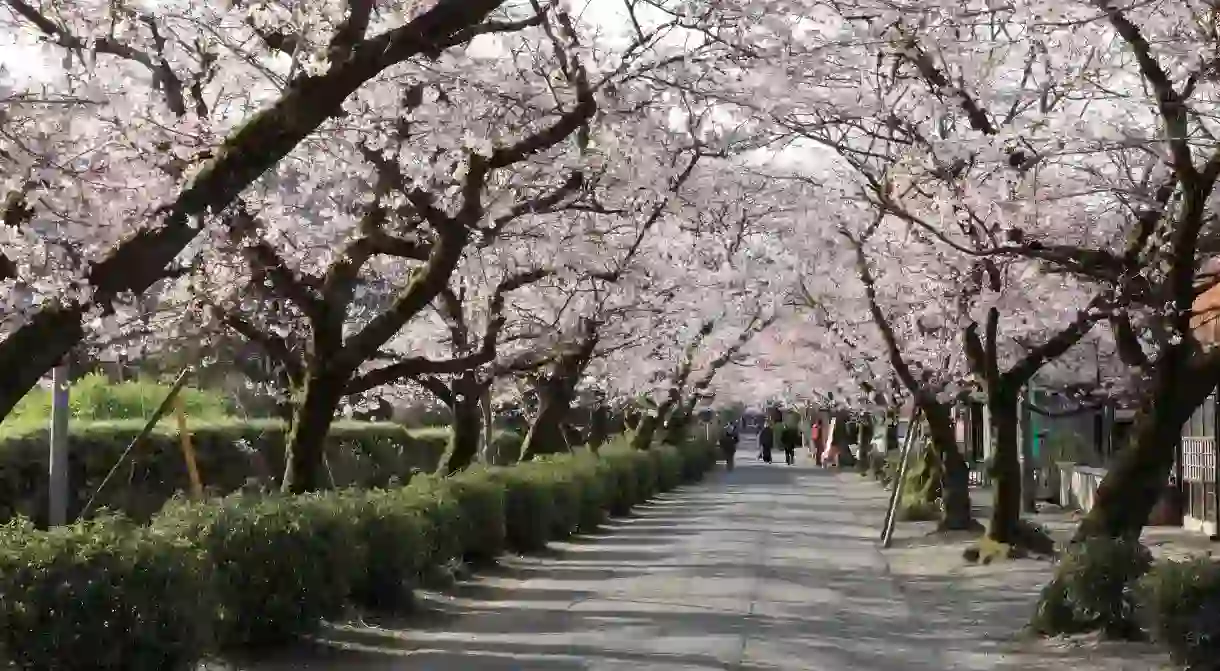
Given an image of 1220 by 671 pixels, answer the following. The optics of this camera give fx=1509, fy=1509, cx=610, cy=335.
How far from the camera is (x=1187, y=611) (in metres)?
9.70

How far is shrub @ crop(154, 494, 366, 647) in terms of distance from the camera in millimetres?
10148

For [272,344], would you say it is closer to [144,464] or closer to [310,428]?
[310,428]

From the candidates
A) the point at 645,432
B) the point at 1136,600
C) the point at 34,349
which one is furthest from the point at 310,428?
the point at 645,432

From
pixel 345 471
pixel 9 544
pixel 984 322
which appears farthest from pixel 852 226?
pixel 9 544

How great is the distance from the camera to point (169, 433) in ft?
66.2

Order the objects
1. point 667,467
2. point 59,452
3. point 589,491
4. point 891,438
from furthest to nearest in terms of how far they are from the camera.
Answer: point 891,438 < point 667,467 < point 589,491 < point 59,452

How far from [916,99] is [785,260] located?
39.3 feet

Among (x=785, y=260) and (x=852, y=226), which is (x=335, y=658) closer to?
(x=852, y=226)

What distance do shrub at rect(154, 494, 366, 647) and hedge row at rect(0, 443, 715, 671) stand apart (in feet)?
0.04

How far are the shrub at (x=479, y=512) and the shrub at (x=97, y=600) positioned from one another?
780cm

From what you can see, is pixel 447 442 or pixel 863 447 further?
pixel 863 447

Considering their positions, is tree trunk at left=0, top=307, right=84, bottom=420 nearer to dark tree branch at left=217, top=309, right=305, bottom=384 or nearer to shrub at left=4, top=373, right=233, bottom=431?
dark tree branch at left=217, top=309, right=305, bottom=384

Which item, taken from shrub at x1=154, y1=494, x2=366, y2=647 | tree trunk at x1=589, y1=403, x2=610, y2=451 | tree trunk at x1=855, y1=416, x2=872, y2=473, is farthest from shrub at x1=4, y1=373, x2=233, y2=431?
tree trunk at x1=855, y1=416, x2=872, y2=473

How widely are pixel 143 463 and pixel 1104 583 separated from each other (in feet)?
41.7
